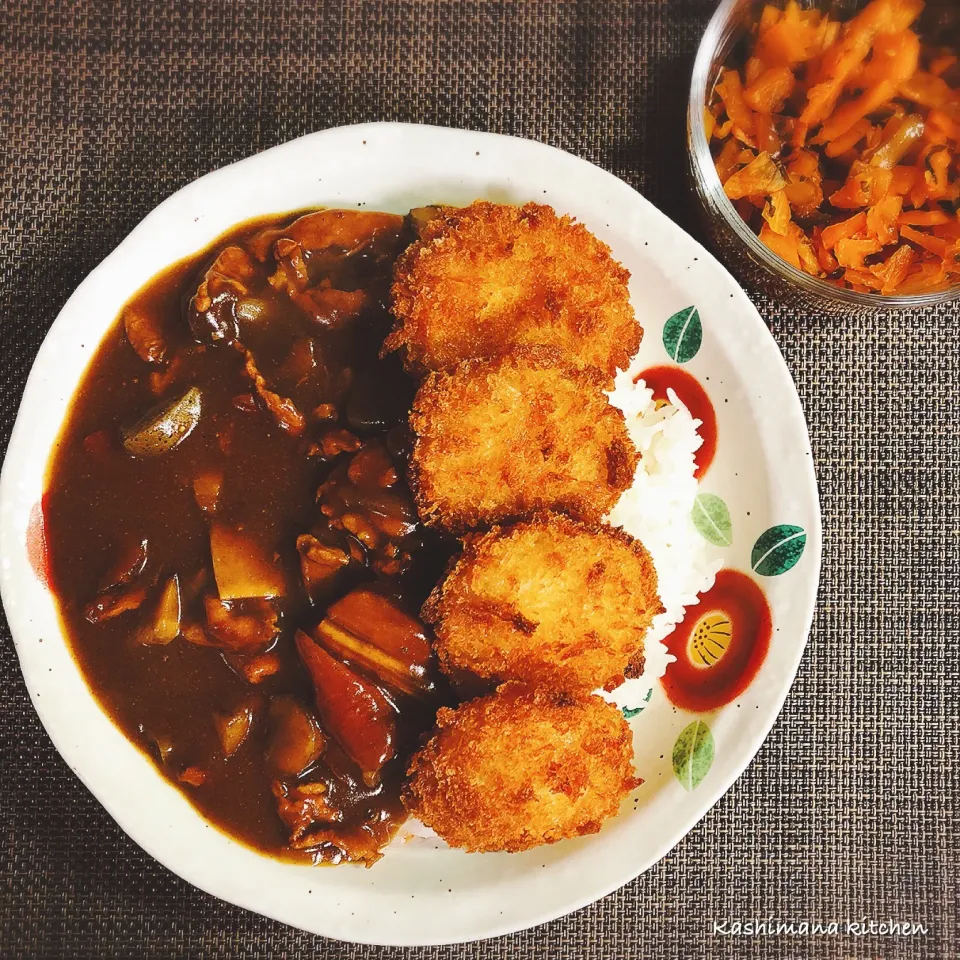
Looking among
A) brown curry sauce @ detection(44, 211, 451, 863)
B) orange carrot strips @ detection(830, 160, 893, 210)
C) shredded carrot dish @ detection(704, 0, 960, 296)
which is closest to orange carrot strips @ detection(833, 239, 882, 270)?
shredded carrot dish @ detection(704, 0, 960, 296)

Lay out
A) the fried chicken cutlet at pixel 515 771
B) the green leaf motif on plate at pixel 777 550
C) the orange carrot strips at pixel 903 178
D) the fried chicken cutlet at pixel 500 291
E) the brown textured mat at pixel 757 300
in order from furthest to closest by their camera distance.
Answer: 1. the brown textured mat at pixel 757 300
2. the green leaf motif on plate at pixel 777 550
3. the orange carrot strips at pixel 903 178
4. the fried chicken cutlet at pixel 500 291
5. the fried chicken cutlet at pixel 515 771

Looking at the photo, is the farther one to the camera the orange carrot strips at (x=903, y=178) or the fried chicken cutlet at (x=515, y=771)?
the orange carrot strips at (x=903, y=178)

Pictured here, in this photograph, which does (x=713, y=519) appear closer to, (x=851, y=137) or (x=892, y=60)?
(x=851, y=137)

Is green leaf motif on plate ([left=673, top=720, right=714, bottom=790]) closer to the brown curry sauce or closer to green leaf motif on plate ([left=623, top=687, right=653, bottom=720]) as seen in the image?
green leaf motif on plate ([left=623, top=687, right=653, bottom=720])

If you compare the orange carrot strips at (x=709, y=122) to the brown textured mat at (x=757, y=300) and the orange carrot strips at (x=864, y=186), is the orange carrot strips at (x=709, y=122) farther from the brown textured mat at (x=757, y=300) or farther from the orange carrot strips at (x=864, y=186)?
the orange carrot strips at (x=864, y=186)

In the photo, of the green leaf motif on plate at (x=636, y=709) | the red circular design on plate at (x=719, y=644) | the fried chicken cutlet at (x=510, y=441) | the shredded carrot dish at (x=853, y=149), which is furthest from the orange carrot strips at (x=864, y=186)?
the green leaf motif on plate at (x=636, y=709)
